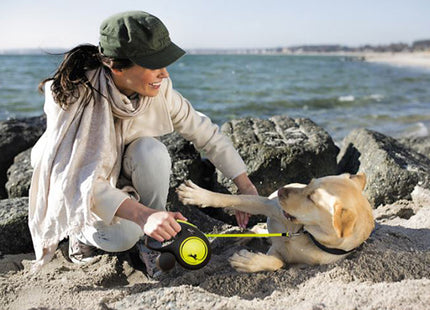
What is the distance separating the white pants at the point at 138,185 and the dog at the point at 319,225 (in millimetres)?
678

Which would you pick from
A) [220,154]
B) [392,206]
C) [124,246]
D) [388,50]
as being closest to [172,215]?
[124,246]

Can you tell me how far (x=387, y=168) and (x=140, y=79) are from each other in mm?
2543

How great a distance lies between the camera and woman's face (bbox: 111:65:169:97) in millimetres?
2574

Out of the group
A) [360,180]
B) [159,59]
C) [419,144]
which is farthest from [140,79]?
[419,144]

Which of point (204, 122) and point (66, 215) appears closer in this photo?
point (66, 215)

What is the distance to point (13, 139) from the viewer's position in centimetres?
485

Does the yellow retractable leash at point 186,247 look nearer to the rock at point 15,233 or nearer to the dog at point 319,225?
the dog at point 319,225

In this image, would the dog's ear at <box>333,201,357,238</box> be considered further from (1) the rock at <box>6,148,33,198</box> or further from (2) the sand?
(1) the rock at <box>6,148,33,198</box>

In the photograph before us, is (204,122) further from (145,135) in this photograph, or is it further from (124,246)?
(124,246)

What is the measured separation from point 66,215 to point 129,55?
0.98 meters

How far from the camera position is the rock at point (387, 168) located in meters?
3.94

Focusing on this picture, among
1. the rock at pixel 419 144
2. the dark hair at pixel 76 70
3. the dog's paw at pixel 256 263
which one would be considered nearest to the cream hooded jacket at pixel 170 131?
the dark hair at pixel 76 70

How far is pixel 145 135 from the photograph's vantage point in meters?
3.02

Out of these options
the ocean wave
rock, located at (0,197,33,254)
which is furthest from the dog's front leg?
the ocean wave
